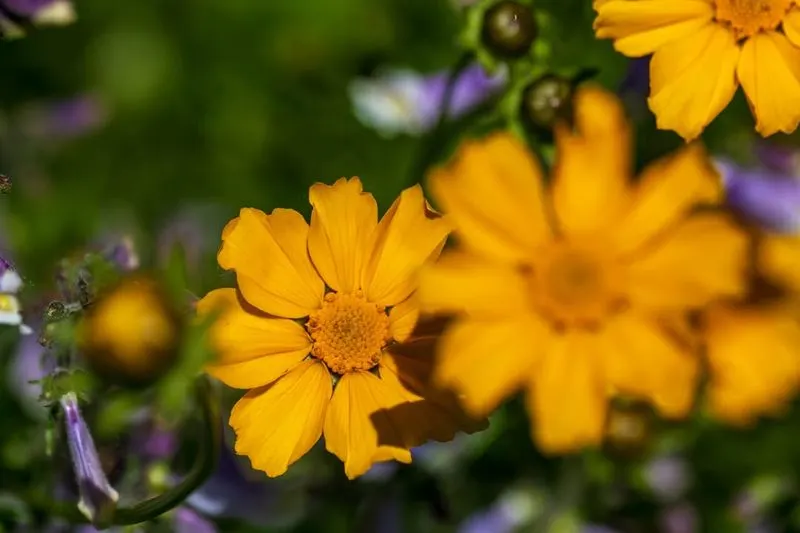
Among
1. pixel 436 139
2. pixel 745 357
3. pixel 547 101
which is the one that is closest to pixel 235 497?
pixel 436 139

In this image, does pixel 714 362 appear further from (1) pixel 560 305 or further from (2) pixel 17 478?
(2) pixel 17 478

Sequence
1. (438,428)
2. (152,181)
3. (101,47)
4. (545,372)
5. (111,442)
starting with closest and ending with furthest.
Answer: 1. (545,372)
2. (438,428)
3. (111,442)
4. (152,181)
5. (101,47)

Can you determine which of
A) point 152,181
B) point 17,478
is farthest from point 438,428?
point 152,181

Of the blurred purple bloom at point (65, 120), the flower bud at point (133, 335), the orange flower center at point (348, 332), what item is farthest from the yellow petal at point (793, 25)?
the blurred purple bloom at point (65, 120)

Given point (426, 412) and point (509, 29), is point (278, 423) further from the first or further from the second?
point (509, 29)

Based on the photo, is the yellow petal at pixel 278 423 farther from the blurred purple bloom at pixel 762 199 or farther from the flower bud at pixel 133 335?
the blurred purple bloom at pixel 762 199
